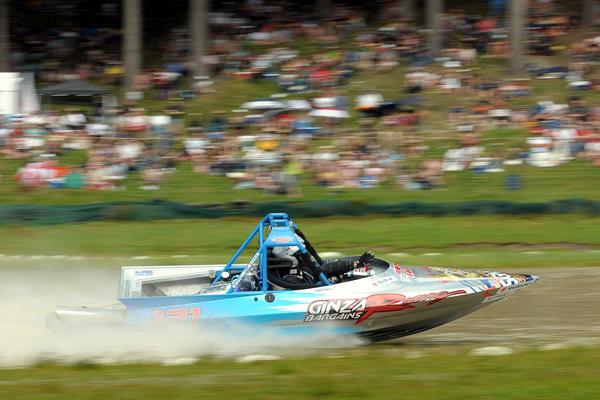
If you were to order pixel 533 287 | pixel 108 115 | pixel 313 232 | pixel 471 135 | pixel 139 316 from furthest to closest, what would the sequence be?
pixel 108 115
pixel 471 135
pixel 313 232
pixel 533 287
pixel 139 316

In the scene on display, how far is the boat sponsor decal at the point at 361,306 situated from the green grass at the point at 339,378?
0.43 metres

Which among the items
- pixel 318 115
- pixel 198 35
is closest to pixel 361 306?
pixel 318 115

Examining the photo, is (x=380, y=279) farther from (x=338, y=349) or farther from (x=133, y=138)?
(x=133, y=138)

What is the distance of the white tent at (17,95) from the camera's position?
70.9 ft

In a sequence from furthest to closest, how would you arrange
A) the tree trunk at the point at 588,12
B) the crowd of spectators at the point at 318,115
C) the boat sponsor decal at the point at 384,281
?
the tree trunk at the point at 588,12
the crowd of spectators at the point at 318,115
the boat sponsor decal at the point at 384,281

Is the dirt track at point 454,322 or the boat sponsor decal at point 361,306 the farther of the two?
the dirt track at point 454,322

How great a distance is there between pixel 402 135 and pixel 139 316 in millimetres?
11831

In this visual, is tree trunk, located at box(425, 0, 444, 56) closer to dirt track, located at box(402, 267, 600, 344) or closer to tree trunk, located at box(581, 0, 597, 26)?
tree trunk, located at box(581, 0, 597, 26)

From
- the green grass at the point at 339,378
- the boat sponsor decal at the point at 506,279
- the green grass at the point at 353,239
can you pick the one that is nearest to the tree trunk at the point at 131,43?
the green grass at the point at 353,239

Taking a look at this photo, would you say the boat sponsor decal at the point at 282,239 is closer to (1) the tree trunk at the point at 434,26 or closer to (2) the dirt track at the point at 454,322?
(2) the dirt track at the point at 454,322

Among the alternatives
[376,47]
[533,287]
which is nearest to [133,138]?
[376,47]

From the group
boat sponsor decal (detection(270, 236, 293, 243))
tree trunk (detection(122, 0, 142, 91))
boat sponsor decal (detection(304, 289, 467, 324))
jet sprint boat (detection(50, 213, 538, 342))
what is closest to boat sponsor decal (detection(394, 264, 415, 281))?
jet sprint boat (detection(50, 213, 538, 342))

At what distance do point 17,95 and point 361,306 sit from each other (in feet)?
51.6

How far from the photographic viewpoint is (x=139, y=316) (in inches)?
341
